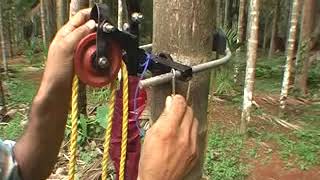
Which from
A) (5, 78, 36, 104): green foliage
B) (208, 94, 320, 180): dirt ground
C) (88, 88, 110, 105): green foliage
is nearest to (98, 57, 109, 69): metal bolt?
(208, 94, 320, 180): dirt ground

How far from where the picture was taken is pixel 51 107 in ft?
4.03

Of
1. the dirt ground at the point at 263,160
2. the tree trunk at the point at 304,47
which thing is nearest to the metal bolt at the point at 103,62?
the dirt ground at the point at 263,160

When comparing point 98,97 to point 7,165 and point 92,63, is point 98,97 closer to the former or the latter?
point 7,165

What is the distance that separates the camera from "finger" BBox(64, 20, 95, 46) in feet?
3.47

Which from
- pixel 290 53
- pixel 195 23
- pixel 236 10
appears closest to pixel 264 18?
pixel 236 10

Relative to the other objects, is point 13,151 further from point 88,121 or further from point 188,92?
point 88,121

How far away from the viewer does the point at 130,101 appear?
1232 mm

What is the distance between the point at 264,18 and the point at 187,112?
1579cm

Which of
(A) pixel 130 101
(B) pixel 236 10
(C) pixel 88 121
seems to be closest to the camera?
(A) pixel 130 101

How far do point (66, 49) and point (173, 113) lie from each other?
308 millimetres

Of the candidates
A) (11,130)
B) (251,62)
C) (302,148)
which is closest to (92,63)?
(302,148)

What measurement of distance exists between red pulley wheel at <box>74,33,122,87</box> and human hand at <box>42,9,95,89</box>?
0.15 ft

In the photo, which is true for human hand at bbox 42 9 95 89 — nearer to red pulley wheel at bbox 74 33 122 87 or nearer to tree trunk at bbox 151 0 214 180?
red pulley wheel at bbox 74 33 122 87

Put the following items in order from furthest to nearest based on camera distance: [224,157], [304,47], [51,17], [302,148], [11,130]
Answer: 1. [51,17]
2. [304,47]
3. [11,130]
4. [302,148]
5. [224,157]
